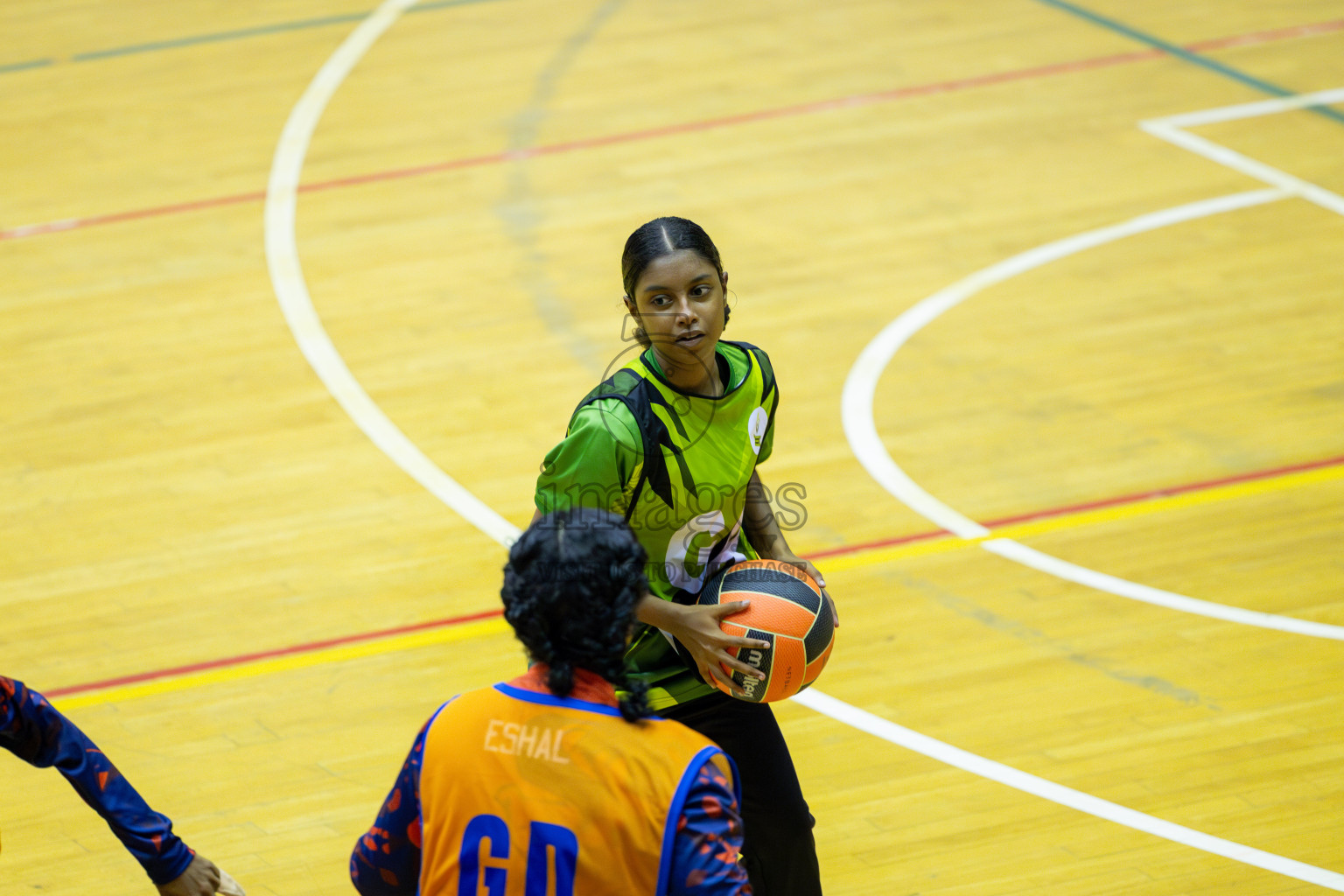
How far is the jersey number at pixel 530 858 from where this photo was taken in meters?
2.05

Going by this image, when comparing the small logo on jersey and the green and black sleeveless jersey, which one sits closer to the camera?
the green and black sleeveless jersey

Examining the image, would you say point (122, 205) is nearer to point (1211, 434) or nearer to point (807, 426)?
point (807, 426)

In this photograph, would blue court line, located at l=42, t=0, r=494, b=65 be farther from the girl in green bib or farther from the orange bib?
the orange bib

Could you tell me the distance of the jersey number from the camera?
2.05 meters

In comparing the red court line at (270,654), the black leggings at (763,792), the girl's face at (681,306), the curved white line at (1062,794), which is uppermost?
the girl's face at (681,306)

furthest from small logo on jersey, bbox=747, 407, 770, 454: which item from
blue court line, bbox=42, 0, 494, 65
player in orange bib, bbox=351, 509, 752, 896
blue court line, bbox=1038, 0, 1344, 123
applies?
blue court line, bbox=42, 0, 494, 65

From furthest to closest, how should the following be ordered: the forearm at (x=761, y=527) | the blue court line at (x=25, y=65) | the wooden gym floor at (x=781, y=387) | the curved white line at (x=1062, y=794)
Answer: the blue court line at (x=25, y=65) → the wooden gym floor at (x=781, y=387) → the curved white line at (x=1062, y=794) → the forearm at (x=761, y=527)

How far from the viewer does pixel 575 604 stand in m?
2.17

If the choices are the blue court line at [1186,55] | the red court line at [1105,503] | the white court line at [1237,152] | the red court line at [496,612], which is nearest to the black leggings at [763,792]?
the red court line at [496,612]

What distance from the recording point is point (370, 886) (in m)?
2.31

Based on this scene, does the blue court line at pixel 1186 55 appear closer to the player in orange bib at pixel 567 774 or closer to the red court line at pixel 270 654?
the red court line at pixel 270 654

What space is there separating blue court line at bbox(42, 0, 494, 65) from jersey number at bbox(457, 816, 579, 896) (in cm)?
975

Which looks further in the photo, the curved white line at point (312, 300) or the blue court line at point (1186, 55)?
the blue court line at point (1186, 55)

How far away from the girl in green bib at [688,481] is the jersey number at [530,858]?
89 centimetres
